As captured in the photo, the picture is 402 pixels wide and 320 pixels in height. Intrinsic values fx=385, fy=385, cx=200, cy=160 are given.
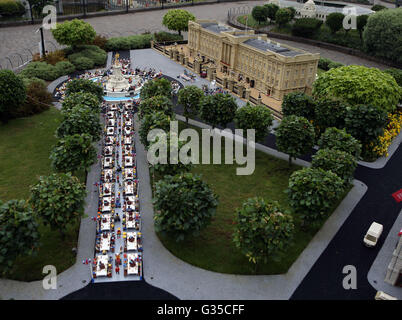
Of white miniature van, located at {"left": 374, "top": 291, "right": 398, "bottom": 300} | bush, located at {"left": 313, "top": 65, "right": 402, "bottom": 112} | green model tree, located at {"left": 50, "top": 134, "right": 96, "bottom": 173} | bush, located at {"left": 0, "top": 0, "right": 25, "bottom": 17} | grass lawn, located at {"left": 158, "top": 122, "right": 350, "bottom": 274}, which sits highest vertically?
bush, located at {"left": 0, "top": 0, "right": 25, "bottom": 17}

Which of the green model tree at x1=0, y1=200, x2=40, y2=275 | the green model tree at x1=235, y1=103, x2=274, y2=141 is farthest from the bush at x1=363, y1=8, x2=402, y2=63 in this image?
the green model tree at x1=0, y1=200, x2=40, y2=275

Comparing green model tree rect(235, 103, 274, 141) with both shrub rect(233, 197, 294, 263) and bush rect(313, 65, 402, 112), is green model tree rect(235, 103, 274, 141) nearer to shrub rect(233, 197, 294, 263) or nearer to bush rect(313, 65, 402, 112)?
bush rect(313, 65, 402, 112)

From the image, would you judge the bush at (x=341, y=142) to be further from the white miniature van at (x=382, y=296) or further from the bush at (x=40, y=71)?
the bush at (x=40, y=71)

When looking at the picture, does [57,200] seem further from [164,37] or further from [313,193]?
[164,37]

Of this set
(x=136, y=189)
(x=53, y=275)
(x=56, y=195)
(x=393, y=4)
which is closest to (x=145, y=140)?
(x=136, y=189)

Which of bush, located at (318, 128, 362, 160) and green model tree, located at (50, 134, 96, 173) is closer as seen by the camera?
green model tree, located at (50, 134, 96, 173)

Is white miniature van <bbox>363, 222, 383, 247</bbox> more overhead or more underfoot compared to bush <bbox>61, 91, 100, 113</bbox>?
more underfoot

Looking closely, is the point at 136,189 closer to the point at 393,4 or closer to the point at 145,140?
the point at 145,140
